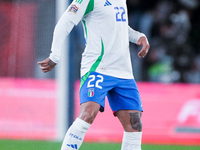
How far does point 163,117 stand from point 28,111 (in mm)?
2197

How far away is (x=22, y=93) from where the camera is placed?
21.0 feet

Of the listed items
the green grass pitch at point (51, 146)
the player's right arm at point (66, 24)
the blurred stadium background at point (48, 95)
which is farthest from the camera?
the blurred stadium background at point (48, 95)

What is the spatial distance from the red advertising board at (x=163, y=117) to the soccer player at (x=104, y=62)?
3.01 m

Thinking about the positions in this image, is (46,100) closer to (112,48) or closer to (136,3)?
(112,48)

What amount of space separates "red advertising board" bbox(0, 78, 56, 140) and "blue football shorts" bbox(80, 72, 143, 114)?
317 cm

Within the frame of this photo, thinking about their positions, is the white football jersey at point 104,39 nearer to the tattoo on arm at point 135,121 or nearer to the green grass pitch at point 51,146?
the tattoo on arm at point 135,121

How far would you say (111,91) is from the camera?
3229mm

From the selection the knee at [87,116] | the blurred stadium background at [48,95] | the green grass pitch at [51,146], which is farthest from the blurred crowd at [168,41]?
the knee at [87,116]

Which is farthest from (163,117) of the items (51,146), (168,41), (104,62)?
(104,62)

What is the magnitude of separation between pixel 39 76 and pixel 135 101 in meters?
3.55

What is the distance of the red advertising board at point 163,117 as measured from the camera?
625 centimetres

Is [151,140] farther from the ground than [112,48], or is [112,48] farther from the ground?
[112,48]

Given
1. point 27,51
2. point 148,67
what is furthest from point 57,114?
point 148,67

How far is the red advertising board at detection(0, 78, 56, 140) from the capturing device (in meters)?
6.24
